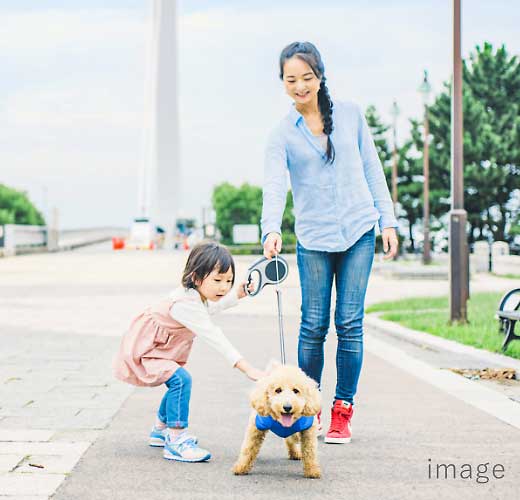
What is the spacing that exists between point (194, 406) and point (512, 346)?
14.0 ft

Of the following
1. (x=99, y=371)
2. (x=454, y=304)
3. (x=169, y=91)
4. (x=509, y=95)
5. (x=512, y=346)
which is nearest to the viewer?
(x=99, y=371)

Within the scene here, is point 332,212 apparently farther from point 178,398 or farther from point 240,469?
point 240,469

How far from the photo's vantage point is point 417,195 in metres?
59.1

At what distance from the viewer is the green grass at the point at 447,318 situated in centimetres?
1012

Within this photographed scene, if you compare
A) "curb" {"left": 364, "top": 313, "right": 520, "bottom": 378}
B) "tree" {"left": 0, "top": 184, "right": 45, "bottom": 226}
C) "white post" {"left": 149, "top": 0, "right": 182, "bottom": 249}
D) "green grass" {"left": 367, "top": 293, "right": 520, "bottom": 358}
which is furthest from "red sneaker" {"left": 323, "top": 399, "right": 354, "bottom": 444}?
"tree" {"left": 0, "top": 184, "right": 45, "bottom": 226}

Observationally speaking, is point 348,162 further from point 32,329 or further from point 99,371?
point 32,329

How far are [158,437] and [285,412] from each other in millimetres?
1278

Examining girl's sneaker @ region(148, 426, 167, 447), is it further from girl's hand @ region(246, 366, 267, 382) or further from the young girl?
girl's hand @ region(246, 366, 267, 382)

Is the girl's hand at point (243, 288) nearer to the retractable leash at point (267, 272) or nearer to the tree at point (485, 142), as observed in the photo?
the retractable leash at point (267, 272)

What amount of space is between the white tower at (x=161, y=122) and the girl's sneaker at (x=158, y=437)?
2684 inches

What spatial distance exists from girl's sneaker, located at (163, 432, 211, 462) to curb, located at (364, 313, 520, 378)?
3.89m

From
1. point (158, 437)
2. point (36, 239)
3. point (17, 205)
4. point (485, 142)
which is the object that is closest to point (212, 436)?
point (158, 437)

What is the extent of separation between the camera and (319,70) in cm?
502

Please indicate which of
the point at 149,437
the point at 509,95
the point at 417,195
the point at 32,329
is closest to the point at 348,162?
the point at 149,437
